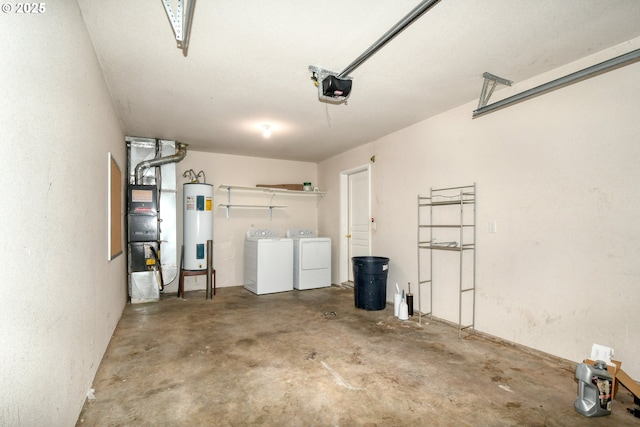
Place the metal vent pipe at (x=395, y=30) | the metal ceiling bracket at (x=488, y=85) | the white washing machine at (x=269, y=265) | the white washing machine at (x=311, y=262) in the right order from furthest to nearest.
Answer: the white washing machine at (x=311, y=262) < the white washing machine at (x=269, y=265) < the metal ceiling bracket at (x=488, y=85) < the metal vent pipe at (x=395, y=30)

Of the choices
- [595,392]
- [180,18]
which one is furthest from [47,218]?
[595,392]

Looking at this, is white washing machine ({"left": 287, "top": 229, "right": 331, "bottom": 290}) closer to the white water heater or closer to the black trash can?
the black trash can

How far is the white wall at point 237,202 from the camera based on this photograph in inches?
222

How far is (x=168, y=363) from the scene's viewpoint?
2.65 meters

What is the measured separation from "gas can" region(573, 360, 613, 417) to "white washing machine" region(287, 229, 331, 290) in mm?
3980

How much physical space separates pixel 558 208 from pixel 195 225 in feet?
15.4

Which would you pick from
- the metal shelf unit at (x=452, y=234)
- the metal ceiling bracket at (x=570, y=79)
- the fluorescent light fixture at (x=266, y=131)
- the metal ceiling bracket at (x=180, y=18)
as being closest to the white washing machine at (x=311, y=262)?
the fluorescent light fixture at (x=266, y=131)

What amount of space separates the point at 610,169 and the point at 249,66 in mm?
2938

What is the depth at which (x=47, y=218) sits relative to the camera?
139cm

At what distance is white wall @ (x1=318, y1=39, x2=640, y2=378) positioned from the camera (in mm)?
2307

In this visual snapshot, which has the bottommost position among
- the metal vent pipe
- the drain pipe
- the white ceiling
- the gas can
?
the gas can

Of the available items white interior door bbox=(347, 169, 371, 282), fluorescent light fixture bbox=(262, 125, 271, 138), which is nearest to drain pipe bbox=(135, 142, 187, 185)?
fluorescent light fixture bbox=(262, 125, 271, 138)

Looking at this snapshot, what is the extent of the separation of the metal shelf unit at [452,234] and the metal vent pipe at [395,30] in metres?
1.70

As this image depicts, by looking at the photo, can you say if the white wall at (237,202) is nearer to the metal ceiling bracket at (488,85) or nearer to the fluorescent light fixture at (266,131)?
the fluorescent light fixture at (266,131)
